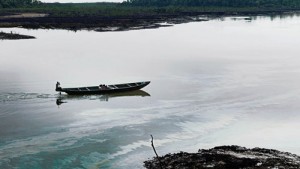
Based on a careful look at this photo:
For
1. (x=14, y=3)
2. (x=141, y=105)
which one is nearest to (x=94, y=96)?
(x=141, y=105)

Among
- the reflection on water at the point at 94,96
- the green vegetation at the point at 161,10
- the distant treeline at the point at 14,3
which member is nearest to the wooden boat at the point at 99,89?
the reflection on water at the point at 94,96

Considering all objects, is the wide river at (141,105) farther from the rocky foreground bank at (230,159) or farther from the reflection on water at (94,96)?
the rocky foreground bank at (230,159)

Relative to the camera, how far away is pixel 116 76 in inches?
1549

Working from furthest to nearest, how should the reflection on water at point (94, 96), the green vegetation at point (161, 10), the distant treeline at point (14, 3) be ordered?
the distant treeline at point (14, 3) < the green vegetation at point (161, 10) < the reflection on water at point (94, 96)

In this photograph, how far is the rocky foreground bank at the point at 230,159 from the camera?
17.3 meters

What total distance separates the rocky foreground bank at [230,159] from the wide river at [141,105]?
5.30 feet

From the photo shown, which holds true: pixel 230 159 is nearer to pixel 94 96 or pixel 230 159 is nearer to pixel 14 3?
pixel 94 96

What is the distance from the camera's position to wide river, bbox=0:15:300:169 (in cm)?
2148

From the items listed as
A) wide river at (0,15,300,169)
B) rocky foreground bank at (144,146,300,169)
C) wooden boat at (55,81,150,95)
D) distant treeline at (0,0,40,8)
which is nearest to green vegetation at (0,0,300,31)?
distant treeline at (0,0,40,8)

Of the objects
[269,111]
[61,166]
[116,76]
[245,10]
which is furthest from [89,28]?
[245,10]

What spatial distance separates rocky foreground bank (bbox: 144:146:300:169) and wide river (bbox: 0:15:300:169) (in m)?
1.61

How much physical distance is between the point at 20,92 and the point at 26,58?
17619 mm

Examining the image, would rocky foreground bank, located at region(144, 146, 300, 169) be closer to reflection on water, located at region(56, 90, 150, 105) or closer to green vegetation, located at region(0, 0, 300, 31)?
reflection on water, located at region(56, 90, 150, 105)

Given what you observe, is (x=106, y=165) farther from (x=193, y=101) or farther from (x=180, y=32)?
(x=180, y=32)
